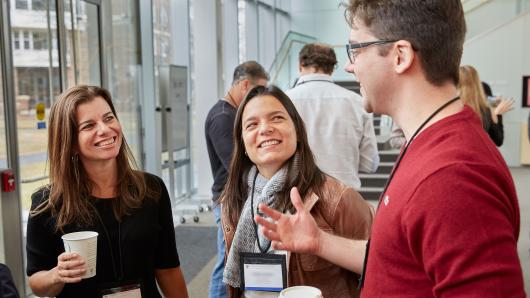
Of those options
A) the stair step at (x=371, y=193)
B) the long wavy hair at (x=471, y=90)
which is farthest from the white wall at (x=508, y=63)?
the long wavy hair at (x=471, y=90)

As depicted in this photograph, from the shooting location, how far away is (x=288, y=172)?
177 cm

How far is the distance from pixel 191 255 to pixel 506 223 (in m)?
4.35

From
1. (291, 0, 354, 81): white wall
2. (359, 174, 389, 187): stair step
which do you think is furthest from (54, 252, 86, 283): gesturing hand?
(291, 0, 354, 81): white wall

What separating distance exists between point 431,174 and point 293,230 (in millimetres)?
595

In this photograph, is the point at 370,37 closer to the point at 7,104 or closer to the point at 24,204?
the point at 7,104

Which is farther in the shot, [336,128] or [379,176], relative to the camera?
[379,176]

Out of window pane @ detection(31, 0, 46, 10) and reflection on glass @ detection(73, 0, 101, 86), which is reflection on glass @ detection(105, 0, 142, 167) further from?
window pane @ detection(31, 0, 46, 10)

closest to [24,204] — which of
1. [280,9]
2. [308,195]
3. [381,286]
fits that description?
[308,195]

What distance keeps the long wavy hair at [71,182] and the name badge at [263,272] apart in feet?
1.56

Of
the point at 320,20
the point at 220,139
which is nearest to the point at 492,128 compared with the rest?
the point at 220,139

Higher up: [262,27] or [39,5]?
[262,27]

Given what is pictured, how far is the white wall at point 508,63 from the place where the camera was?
10.2 meters

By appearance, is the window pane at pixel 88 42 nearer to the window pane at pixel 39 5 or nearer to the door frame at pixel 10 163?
the window pane at pixel 39 5

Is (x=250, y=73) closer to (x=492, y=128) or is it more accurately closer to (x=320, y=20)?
(x=492, y=128)
